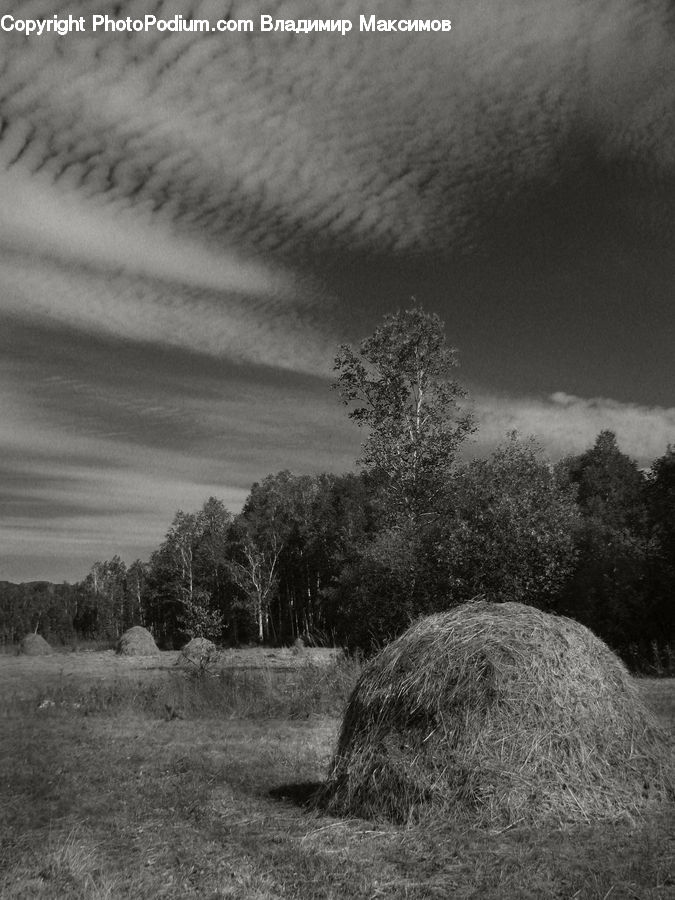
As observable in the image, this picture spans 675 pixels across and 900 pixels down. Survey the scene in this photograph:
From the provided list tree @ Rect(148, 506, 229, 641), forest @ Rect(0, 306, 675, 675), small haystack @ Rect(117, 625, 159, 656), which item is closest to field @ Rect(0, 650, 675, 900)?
forest @ Rect(0, 306, 675, 675)

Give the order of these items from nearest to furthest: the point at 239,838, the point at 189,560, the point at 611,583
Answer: the point at 239,838
the point at 611,583
the point at 189,560

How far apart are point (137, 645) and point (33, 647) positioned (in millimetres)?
7612

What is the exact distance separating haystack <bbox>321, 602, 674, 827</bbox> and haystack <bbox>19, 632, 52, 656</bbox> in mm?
46422

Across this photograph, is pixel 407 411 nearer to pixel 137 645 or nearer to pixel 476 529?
pixel 476 529

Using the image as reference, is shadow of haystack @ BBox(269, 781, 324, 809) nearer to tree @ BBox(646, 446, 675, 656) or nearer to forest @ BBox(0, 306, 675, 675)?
forest @ BBox(0, 306, 675, 675)

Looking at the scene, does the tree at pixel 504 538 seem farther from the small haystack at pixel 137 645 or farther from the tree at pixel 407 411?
the small haystack at pixel 137 645

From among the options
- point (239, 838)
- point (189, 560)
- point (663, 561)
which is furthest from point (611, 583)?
point (189, 560)

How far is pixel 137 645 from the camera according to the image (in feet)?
160

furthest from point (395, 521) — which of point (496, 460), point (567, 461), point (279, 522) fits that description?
point (279, 522)

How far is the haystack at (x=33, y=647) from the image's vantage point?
50594mm

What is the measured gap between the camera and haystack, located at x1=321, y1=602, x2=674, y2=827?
771cm

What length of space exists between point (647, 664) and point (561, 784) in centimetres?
1752

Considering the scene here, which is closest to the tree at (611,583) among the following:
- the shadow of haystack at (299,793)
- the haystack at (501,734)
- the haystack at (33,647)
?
the shadow of haystack at (299,793)

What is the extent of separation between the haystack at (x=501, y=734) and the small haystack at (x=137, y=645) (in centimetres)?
4171
